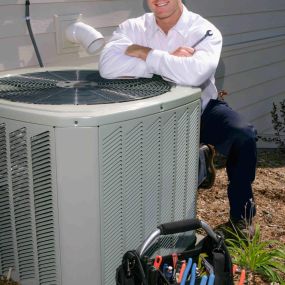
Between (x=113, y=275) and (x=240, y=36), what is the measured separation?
4.27 meters

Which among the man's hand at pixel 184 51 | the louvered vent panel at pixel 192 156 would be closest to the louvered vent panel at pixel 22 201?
the louvered vent panel at pixel 192 156

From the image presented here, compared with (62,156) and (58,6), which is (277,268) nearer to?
(62,156)

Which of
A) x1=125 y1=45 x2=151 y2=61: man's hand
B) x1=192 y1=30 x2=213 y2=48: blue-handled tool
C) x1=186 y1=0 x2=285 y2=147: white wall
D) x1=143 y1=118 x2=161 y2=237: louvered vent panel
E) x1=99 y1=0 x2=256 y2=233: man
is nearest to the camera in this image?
x1=143 y1=118 x2=161 y2=237: louvered vent panel

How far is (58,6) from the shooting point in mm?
3586

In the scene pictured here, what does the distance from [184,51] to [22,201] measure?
1232mm

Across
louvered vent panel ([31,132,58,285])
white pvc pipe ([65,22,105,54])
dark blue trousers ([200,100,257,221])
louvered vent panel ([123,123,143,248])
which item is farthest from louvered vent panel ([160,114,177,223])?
white pvc pipe ([65,22,105,54])

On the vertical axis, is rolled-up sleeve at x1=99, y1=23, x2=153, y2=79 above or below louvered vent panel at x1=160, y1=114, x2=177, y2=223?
above

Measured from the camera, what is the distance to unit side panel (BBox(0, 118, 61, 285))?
7.14ft

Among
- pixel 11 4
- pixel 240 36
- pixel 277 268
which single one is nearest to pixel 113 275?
pixel 277 268

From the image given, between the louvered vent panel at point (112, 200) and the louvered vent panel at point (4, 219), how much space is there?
0.48m

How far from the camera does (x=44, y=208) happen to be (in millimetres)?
2256

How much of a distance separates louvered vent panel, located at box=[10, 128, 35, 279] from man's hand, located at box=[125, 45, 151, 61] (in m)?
0.96

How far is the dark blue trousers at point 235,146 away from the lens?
9.96ft

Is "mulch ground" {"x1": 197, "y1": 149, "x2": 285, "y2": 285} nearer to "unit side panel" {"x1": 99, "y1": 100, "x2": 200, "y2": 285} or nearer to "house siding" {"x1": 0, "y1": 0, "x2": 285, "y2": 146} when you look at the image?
"unit side panel" {"x1": 99, "y1": 100, "x2": 200, "y2": 285}
